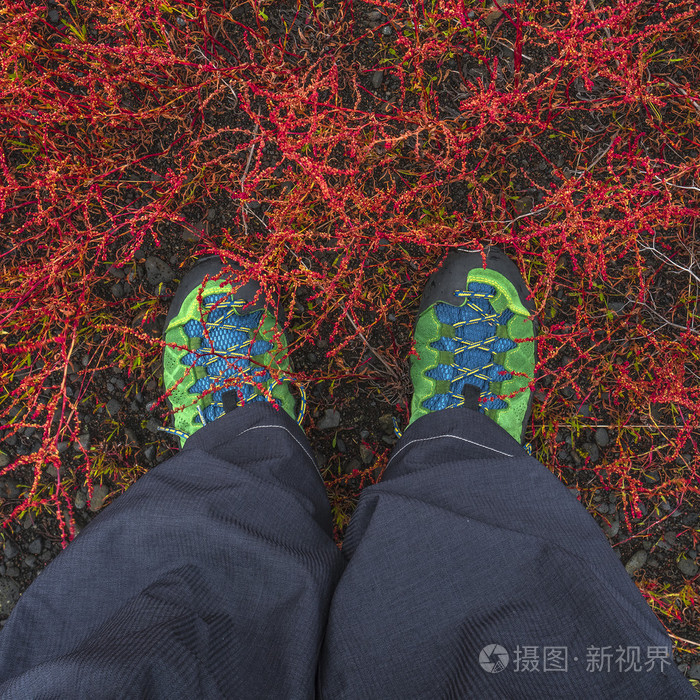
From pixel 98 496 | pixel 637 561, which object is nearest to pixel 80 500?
pixel 98 496

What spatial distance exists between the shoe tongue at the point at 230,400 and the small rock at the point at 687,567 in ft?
5.26

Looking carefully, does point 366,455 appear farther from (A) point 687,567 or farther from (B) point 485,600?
(A) point 687,567

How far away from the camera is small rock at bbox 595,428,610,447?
1.66 meters

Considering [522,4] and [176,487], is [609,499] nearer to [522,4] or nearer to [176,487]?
[176,487]

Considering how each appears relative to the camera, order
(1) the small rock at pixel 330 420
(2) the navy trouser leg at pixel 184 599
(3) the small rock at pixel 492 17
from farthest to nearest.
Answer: (1) the small rock at pixel 330 420
(3) the small rock at pixel 492 17
(2) the navy trouser leg at pixel 184 599

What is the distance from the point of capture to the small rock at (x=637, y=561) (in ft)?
Result: 5.45

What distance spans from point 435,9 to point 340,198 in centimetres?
69

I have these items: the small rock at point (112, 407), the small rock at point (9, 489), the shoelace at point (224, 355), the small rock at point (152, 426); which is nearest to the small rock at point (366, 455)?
the shoelace at point (224, 355)

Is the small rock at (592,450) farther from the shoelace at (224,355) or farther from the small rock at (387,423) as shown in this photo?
the shoelace at (224,355)

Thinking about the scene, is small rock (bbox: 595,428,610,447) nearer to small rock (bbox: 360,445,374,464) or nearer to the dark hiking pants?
the dark hiking pants

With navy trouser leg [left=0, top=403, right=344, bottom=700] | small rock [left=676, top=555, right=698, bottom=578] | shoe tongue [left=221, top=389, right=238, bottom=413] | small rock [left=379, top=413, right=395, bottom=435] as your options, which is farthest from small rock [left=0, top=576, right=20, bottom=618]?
small rock [left=676, top=555, right=698, bottom=578]

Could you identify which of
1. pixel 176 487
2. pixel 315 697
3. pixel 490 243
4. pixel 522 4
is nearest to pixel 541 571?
pixel 315 697

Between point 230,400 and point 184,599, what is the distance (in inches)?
28.7

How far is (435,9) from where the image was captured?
5.10ft
